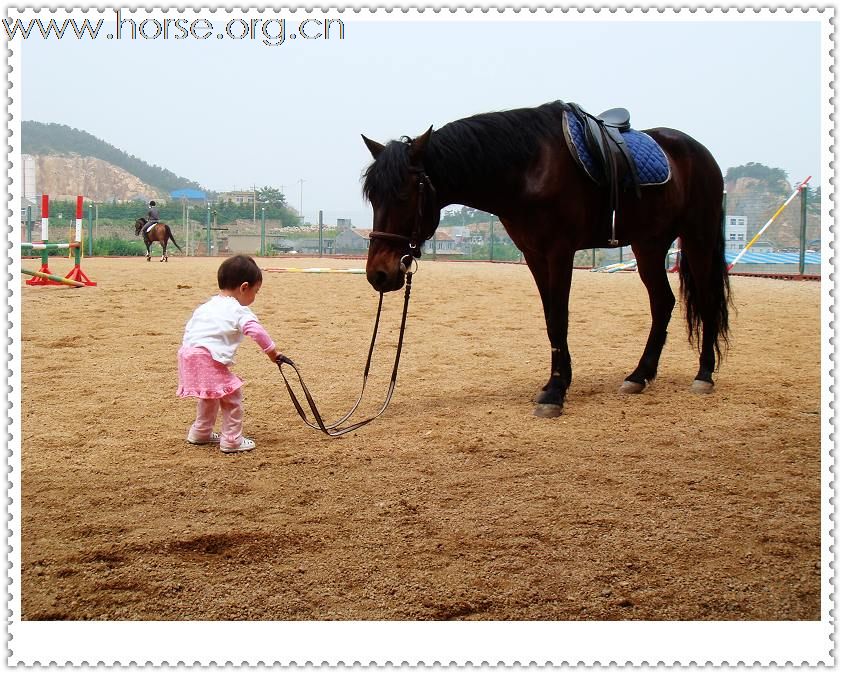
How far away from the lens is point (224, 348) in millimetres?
3287

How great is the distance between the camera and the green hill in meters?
37.8

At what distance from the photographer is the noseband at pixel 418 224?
11.7 ft

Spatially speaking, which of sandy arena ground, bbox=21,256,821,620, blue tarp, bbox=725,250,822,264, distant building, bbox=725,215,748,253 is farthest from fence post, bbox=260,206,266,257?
sandy arena ground, bbox=21,256,821,620

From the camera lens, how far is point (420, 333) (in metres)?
6.90

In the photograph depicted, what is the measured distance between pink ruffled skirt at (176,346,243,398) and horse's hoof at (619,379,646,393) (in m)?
2.32

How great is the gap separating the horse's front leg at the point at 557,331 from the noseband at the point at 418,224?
31.8 inches

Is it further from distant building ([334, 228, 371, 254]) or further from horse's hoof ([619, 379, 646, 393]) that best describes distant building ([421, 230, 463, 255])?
horse's hoof ([619, 379, 646, 393])

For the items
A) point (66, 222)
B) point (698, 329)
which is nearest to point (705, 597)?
point (698, 329)

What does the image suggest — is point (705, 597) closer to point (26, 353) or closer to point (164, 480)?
point (164, 480)

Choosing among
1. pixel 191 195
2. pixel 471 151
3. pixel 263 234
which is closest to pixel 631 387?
pixel 471 151

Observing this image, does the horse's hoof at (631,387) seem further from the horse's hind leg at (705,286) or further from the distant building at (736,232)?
the distant building at (736,232)

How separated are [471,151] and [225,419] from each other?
1819 millimetres

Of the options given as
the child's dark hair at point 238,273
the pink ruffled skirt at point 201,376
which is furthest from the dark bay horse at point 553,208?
the pink ruffled skirt at point 201,376

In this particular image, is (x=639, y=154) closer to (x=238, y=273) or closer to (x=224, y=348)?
(x=238, y=273)
